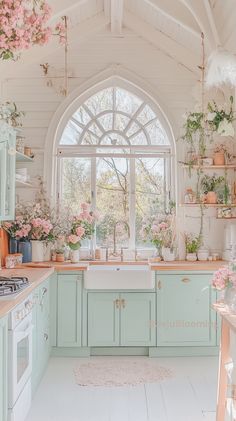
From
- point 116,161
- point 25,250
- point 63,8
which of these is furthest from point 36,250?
point 63,8

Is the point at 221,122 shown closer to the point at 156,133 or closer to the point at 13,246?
the point at 156,133

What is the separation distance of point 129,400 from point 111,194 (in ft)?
7.77

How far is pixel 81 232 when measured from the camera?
4441 millimetres

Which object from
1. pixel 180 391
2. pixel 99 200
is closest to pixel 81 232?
pixel 99 200

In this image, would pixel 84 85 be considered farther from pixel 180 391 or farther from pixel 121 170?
pixel 180 391

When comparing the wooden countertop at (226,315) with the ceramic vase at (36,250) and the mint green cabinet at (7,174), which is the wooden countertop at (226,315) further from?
the ceramic vase at (36,250)

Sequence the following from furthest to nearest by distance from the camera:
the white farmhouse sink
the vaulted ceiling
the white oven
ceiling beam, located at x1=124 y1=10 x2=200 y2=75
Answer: ceiling beam, located at x1=124 y1=10 x2=200 y2=75
the white farmhouse sink
the vaulted ceiling
the white oven

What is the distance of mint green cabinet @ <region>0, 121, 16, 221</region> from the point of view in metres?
3.34

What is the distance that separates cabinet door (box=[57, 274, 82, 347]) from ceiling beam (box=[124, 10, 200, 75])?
270 cm

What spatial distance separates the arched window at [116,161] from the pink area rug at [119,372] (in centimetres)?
136

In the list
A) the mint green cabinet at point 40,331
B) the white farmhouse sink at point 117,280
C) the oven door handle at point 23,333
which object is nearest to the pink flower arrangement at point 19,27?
the oven door handle at point 23,333

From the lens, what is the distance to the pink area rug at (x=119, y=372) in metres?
3.51

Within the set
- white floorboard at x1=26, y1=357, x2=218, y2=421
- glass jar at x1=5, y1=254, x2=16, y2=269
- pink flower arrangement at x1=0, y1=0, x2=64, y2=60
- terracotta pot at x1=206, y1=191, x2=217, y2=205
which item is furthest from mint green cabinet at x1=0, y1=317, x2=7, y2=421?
terracotta pot at x1=206, y1=191, x2=217, y2=205

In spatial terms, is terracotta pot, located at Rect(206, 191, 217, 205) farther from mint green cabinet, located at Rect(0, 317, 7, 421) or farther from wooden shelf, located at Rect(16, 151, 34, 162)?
mint green cabinet, located at Rect(0, 317, 7, 421)
